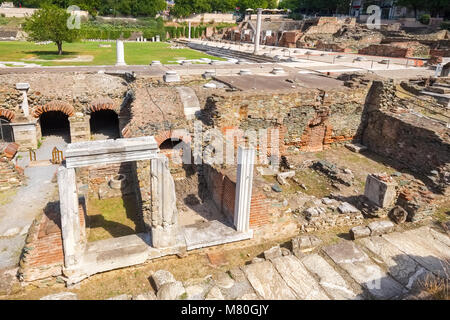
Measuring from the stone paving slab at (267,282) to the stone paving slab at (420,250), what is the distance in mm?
2809

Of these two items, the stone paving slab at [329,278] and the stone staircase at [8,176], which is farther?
the stone staircase at [8,176]

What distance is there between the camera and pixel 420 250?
6.64 m

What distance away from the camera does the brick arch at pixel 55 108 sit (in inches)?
544

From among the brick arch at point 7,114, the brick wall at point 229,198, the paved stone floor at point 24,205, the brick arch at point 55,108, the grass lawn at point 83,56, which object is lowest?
the paved stone floor at point 24,205

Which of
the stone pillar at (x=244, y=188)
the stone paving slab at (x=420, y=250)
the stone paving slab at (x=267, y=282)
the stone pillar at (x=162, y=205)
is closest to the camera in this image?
the stone paving slab at (x=267, y=282)

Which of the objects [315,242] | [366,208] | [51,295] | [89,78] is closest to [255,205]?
[315,242]

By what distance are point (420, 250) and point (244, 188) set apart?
3831mm

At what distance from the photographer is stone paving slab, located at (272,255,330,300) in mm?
5305

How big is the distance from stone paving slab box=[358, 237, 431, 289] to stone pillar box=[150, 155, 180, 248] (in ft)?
13.1

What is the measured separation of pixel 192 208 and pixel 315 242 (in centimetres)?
336

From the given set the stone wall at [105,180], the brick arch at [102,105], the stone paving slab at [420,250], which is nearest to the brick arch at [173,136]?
the stone wall at [105,180]

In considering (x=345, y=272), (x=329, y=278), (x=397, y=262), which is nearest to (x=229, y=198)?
(x=329, y=278)

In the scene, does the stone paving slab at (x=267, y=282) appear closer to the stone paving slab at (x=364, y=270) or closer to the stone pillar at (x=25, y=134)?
the stone paving slab at (x=364, y=270)

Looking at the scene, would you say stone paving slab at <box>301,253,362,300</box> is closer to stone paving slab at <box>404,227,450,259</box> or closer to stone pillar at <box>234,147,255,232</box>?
stone pillar at <box>234,147,255,232</box>
